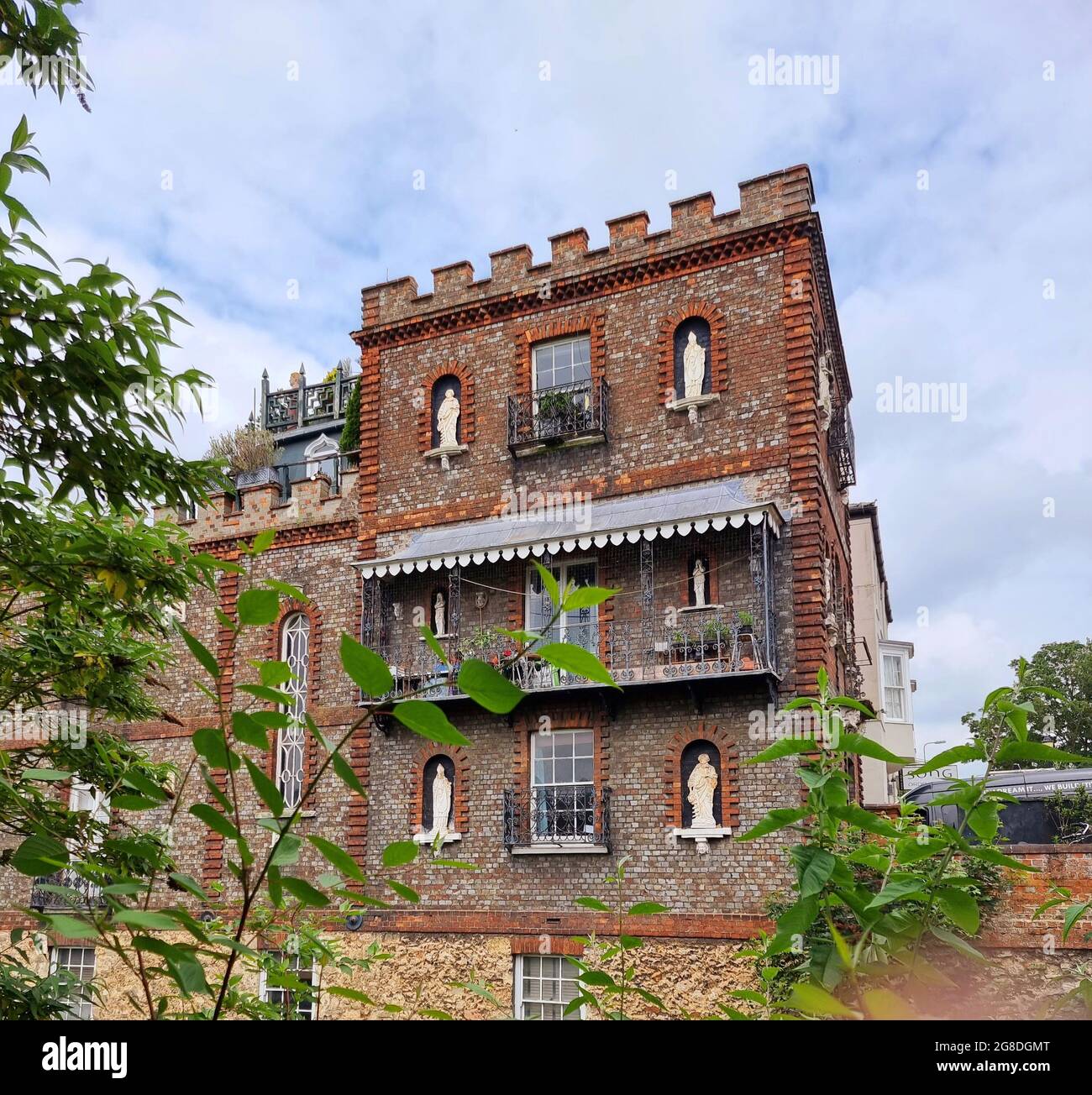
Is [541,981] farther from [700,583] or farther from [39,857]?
[39,857]

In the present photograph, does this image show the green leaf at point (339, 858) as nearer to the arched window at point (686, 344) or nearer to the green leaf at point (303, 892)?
Answer: the green leaf at point (303, 892)

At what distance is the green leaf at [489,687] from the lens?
1.19 m

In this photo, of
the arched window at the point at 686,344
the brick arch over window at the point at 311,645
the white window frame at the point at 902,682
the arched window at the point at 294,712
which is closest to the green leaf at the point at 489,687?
the arched window at the point at 686,344

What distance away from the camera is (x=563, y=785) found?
1680 centimetres

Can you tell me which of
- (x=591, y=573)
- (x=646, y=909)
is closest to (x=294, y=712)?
(x=591, y=573)

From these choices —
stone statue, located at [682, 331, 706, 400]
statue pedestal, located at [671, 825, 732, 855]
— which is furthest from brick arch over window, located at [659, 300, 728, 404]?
statue pedestal, located at [671, 825, 732, 855]

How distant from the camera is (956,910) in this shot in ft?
5.08

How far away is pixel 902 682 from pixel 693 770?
17.4 m

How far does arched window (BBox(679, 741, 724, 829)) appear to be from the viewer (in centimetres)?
1566

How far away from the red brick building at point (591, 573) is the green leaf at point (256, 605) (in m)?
14.0

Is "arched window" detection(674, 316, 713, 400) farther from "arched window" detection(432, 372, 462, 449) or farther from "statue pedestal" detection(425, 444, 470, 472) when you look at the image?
"arched window" detection(432, 372, 462, 449)
